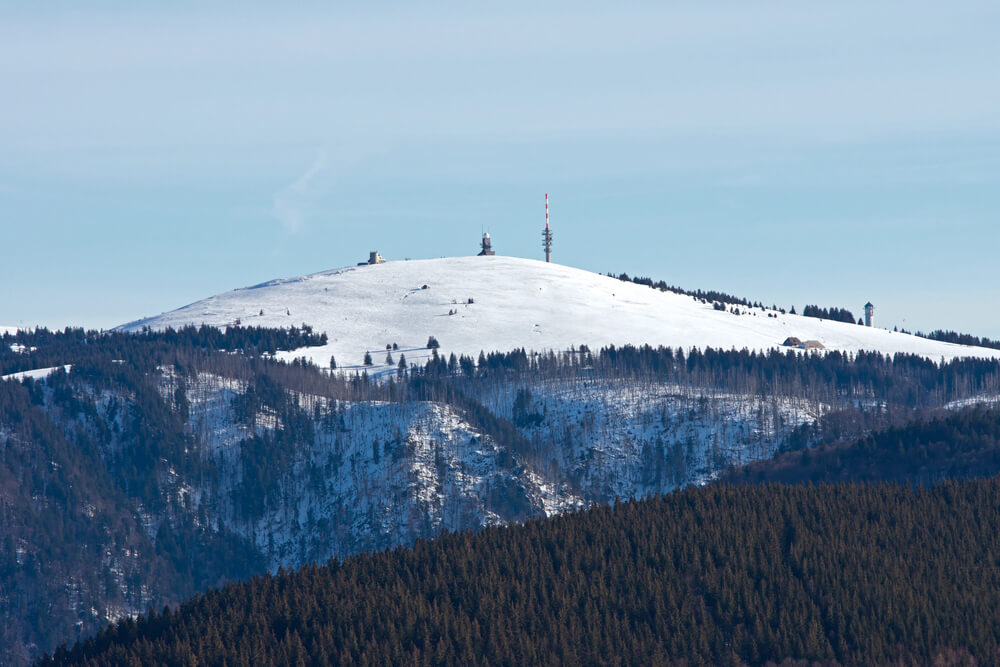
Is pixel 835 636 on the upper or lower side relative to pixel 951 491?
lower

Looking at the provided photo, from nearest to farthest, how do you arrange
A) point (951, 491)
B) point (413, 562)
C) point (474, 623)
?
point (474, 623) → point (413, 562) → point (951, 491)

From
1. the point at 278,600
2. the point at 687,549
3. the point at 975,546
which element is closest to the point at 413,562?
the point at 278,600

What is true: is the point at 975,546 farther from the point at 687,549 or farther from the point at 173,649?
the point at 173,649

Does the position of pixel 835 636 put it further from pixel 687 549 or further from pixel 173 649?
pixel 173 649

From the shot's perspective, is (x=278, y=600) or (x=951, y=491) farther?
(x=951, y=491)

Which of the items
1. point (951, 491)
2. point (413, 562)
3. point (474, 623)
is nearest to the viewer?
point (474, 623)

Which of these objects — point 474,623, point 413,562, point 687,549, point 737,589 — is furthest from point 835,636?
point 413,562
